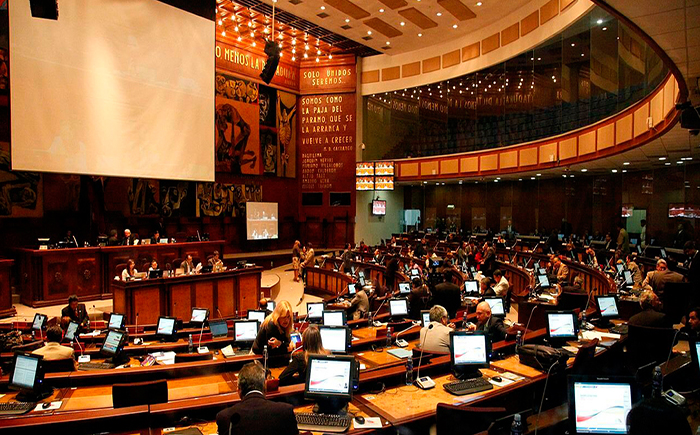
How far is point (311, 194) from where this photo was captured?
2031cm

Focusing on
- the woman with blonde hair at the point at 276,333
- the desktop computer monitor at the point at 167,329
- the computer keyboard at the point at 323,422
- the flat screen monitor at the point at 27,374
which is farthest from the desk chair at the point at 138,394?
the desktop computer monitor at the point at 167,329

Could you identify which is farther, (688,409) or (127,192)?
(127,192)

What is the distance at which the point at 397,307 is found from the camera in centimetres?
691

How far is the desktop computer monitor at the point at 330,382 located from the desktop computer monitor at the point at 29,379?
2300 mm

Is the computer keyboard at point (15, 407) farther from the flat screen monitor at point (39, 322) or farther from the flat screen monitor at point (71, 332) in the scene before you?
the flat screen monitor at point (39, 322)

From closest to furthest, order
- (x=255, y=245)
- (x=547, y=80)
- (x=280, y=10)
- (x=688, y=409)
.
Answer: (x=688, y=409) < (x=547, y=80) < (x=280, y=10) < (x=255, y=245)

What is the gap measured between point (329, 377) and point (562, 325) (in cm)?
310

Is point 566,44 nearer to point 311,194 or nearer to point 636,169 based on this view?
point 636,169

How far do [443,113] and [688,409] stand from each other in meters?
16.6

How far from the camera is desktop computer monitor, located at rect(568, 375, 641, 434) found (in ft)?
9.86

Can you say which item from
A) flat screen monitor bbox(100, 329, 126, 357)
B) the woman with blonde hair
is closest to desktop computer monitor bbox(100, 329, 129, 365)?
flat screen monitor bbox(100, 329, 126, 357)

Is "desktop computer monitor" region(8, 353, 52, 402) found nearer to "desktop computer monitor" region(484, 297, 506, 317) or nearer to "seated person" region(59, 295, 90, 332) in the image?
"seated person" region(59, 295, 90, 332)

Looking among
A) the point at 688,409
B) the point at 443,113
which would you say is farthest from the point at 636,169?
the point at 688,409

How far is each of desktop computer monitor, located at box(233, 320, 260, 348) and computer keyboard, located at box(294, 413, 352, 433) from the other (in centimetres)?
245
